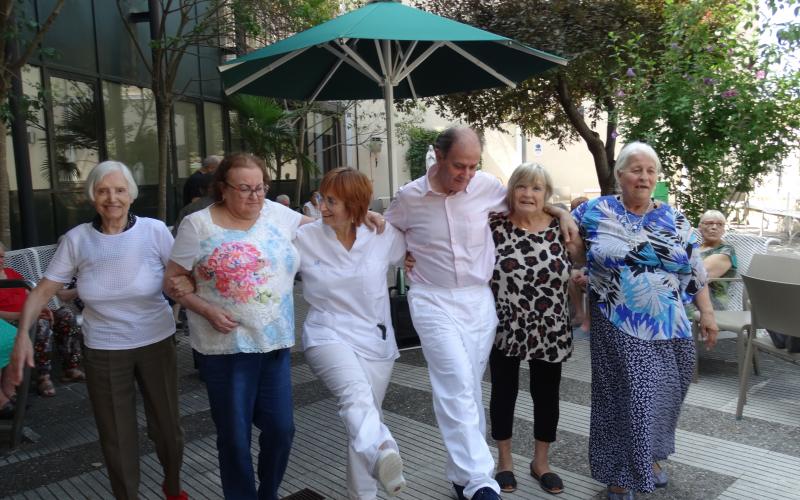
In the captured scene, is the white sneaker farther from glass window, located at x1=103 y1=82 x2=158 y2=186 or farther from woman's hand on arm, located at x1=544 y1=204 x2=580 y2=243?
glass window, located at x1=103 y1=82 x2=158 y2=186

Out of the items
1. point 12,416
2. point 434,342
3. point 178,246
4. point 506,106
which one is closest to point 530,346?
point 434,342

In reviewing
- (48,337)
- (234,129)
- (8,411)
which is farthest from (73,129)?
(8,411)

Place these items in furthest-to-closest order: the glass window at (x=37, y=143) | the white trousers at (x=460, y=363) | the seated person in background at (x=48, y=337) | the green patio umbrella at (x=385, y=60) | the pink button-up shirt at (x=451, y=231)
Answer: the glass window at (x=37, y=143)
the green patio umbrella at (x=385, y=60)
the seated person in background at (x=48, y=337)
the pink button-up shirt at (x=451, y=231)
the white trousers at (x=460, y=363)

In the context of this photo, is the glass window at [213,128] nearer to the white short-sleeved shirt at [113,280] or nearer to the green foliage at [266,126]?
the green foliage at [266,126]

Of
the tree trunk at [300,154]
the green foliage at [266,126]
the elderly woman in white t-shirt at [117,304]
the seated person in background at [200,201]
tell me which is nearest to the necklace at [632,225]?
the elderly woman in white t-shirt at [117,304]

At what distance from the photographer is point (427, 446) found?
4.07 m

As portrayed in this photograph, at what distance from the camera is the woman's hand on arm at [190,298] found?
2740 mm

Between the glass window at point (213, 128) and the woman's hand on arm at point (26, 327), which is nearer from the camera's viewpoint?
the woman's hand on arm at point (26, 327)

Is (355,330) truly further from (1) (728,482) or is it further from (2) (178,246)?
(1) (728,482)

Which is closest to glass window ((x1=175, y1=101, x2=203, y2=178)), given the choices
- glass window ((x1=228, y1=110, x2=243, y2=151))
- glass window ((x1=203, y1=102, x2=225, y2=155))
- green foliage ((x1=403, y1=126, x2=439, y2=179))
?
glass window ((x1=203, y1=102, x2=225, y2=155))

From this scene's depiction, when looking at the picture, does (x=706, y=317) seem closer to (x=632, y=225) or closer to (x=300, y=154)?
(x=632, y=225)

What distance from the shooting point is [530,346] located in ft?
10.9

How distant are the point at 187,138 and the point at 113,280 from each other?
10060 millimetres

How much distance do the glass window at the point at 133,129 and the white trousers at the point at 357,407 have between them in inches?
331
